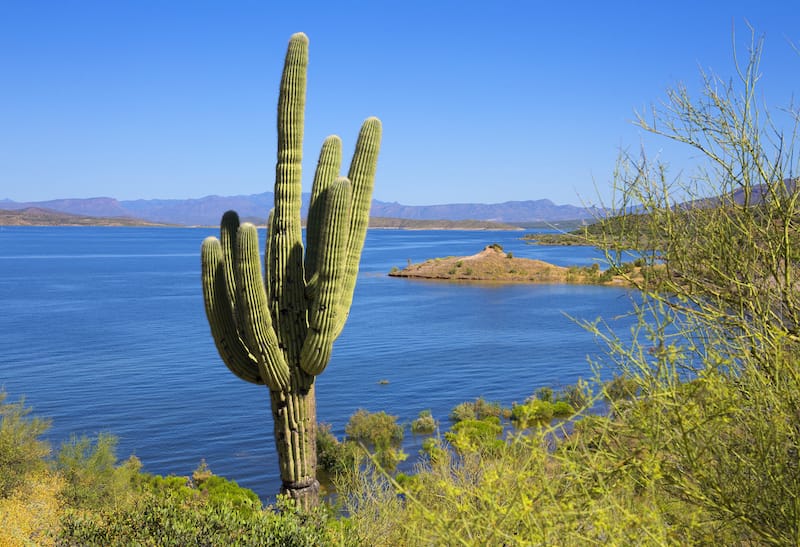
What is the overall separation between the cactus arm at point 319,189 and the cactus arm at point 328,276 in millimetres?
292

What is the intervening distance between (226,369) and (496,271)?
43.4 metres

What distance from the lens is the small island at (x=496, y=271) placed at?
69688 mm

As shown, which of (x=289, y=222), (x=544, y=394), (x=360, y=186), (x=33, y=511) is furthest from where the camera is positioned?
(x=544, y=394)

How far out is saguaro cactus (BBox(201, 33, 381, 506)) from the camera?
32.3ft

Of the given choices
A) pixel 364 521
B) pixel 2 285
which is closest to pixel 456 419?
pixel 364 521

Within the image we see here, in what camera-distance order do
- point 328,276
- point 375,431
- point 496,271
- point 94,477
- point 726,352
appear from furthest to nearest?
1. point 496,271
2. point 375,431
3. point 94,477
4. point 328,276
5. point 726,352

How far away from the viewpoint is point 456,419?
2322 centimetres

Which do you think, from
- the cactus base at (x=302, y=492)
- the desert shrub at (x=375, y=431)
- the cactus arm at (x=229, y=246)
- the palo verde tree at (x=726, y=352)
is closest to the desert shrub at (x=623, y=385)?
the palo verde tree at (x=726, y=352)

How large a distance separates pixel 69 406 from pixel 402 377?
12.0 m

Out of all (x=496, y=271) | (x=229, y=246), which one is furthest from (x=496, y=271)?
(x=229, y=246)

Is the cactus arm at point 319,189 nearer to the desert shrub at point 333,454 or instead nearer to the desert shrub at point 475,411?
the desert shrub at point 333,454

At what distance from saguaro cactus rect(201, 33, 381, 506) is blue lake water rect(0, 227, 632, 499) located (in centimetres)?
351

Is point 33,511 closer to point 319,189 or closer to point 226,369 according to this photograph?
point 319,189

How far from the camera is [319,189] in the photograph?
411 inches
